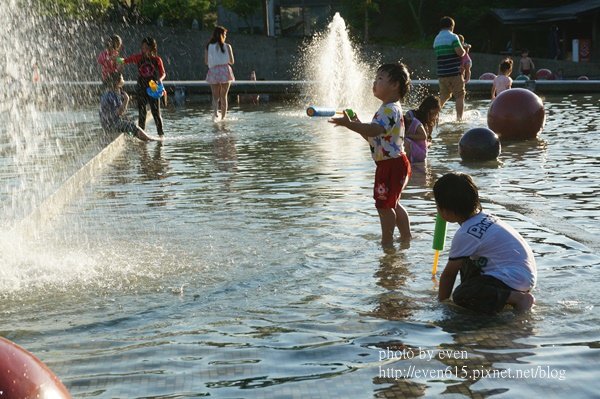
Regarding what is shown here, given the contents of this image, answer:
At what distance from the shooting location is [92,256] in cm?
798

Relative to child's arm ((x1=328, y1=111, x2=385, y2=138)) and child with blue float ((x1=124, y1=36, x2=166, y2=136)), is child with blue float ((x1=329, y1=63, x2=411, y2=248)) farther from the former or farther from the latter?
child with blue float ((x1=124, y1=36, x2=166, y2=136))

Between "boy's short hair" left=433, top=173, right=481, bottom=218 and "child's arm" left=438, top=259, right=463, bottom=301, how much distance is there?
0.31 m

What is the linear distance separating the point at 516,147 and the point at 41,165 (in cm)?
676

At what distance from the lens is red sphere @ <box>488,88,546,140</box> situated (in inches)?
631

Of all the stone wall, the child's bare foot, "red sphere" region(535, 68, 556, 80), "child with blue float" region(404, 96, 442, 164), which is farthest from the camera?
the stone wall

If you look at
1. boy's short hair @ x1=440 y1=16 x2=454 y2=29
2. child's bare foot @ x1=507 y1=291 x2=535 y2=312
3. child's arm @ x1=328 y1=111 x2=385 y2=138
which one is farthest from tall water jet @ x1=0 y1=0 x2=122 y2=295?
boy's short hair @ x1=440 y1=16 x2=454 y2=29

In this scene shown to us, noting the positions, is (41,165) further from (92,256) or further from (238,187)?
(92,256)

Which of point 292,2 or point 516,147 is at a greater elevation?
point 292,2

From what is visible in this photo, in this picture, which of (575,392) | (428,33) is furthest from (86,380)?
(428,33)

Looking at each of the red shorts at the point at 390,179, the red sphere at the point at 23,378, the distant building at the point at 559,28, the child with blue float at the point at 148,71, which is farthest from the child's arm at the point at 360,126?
the distant building at the point at 559,28

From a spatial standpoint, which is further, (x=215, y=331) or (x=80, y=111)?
(x=80, y=111)

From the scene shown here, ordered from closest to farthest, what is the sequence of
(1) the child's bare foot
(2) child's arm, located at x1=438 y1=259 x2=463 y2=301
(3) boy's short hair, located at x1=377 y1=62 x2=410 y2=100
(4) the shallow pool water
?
(4) the shallow pool water, (1) the child's bare foot, (2) child's arm, located at x1=438 y1=259 x2=463 y2=301, (3) boy's short hair, located at x1=377 y1=62 x2=410 y2=100

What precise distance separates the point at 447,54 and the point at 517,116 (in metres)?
2.55

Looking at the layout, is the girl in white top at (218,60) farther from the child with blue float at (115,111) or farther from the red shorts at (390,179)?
the red shorts at (390,179)
